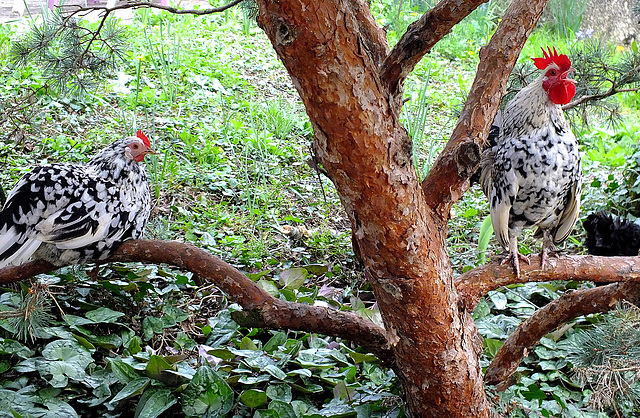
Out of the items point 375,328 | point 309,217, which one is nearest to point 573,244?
point 309,217

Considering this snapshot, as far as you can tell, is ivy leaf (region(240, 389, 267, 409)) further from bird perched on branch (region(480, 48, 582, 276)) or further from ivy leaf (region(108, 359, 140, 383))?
bird perched on branch (region(480, 48, 582, 276))

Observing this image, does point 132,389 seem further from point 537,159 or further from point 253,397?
point 537,159

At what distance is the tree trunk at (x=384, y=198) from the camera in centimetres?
122

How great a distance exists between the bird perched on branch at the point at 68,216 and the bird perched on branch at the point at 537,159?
4.37 ft

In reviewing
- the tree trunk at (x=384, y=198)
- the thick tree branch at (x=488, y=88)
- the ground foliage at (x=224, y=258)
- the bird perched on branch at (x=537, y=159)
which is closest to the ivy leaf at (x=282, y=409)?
the ground foliage at (x=224, y=258)

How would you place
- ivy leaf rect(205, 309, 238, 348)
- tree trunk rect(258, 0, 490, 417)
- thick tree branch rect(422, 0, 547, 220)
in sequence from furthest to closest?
ivy leaf rect(205, 309, 238, 348), thick tree branch rect(422, 0, 547, 220), tree trunk rect(258, 0, 490, 417)

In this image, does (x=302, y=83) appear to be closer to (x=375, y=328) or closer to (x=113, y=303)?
(x=375, y=328)

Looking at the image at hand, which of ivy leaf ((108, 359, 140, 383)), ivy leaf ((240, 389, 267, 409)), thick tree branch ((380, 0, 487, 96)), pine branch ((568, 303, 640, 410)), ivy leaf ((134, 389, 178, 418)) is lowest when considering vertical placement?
pine branch ((568, 303, 640, 410))

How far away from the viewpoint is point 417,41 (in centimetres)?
142

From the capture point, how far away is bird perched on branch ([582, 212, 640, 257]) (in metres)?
2.53

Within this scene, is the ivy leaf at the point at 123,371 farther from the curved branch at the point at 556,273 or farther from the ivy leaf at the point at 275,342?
the curved branch at the point at 556,273

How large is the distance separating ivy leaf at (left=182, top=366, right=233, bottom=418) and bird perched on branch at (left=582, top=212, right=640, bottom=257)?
1.65 m

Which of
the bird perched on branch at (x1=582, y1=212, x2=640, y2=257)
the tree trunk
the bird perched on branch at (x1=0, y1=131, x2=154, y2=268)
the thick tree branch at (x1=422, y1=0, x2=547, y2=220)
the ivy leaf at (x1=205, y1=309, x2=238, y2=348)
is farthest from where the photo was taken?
the bird perched on branch at (x1=582, y1=212, x2=640, y2=257)

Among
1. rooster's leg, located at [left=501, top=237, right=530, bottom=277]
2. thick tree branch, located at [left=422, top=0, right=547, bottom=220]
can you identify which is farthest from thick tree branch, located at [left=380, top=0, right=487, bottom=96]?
rooster's leg, located at [left=501, top=237, right=530, bottom=277]
